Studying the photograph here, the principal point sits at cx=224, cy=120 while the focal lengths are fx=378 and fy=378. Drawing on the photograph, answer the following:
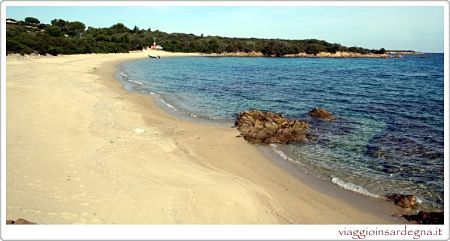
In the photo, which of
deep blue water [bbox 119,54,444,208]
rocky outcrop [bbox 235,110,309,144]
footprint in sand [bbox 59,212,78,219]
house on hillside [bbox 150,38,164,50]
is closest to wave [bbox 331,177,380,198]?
deep blue water [bbox 119,54,444,208]

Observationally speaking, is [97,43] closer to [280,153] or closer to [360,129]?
[360,129]

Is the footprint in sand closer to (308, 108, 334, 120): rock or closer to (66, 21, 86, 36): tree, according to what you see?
(308, 108, 334, 120): rock

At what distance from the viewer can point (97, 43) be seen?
8412 centimetres

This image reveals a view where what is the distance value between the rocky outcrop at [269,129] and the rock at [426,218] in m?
6.20

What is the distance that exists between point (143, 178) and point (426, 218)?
670 cm

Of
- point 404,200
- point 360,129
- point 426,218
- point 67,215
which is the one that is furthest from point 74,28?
point 426,218

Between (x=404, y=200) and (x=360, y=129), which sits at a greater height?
(x=360, y=129)

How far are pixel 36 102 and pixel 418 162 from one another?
1559 centimetres

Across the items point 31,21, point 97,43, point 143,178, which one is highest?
point 31,21

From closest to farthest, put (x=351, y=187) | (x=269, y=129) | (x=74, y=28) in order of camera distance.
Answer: (x=351, y=187) → (x=269, y=129) → (x=74, y=28)

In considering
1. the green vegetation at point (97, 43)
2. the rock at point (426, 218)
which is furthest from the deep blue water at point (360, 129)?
the green vegetation at point (97, 43)

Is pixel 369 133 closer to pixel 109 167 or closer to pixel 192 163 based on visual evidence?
pixel 192 163

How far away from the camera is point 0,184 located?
8.12m

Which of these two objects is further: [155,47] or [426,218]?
[155,47]
